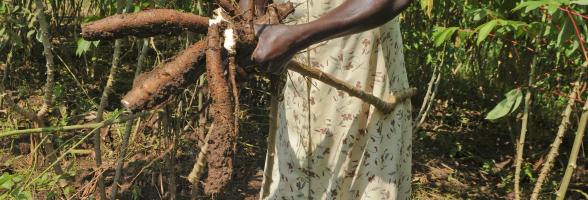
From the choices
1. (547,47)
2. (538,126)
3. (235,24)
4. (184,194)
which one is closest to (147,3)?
(184,194)

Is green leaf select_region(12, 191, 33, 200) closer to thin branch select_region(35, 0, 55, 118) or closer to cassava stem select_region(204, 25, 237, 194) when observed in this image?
thin branch select_region(35, 0, 55, 118)

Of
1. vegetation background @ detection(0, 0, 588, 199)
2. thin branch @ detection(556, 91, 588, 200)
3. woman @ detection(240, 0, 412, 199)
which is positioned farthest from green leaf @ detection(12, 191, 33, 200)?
thin branch @ detection(556, 91, 588, 200)

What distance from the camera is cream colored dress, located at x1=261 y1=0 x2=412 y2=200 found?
143cm

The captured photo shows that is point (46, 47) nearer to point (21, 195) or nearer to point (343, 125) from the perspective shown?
point (21, 195)

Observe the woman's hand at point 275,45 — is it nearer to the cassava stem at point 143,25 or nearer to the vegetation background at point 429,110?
the cassava stem at point 143,25

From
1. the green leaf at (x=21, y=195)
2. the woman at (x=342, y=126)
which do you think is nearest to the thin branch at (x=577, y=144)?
the woman at (x=342, y=126)

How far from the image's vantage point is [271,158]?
1480 millimetres

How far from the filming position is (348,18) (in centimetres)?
114

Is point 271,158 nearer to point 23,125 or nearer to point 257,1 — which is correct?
point 257,1

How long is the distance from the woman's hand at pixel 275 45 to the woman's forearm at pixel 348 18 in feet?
0.06

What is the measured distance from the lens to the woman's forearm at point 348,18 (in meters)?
1.13

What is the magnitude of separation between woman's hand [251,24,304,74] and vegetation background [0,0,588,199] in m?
0.91

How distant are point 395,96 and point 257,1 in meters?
0.39

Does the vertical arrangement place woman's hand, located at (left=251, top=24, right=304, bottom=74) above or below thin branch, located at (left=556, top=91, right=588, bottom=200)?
above
